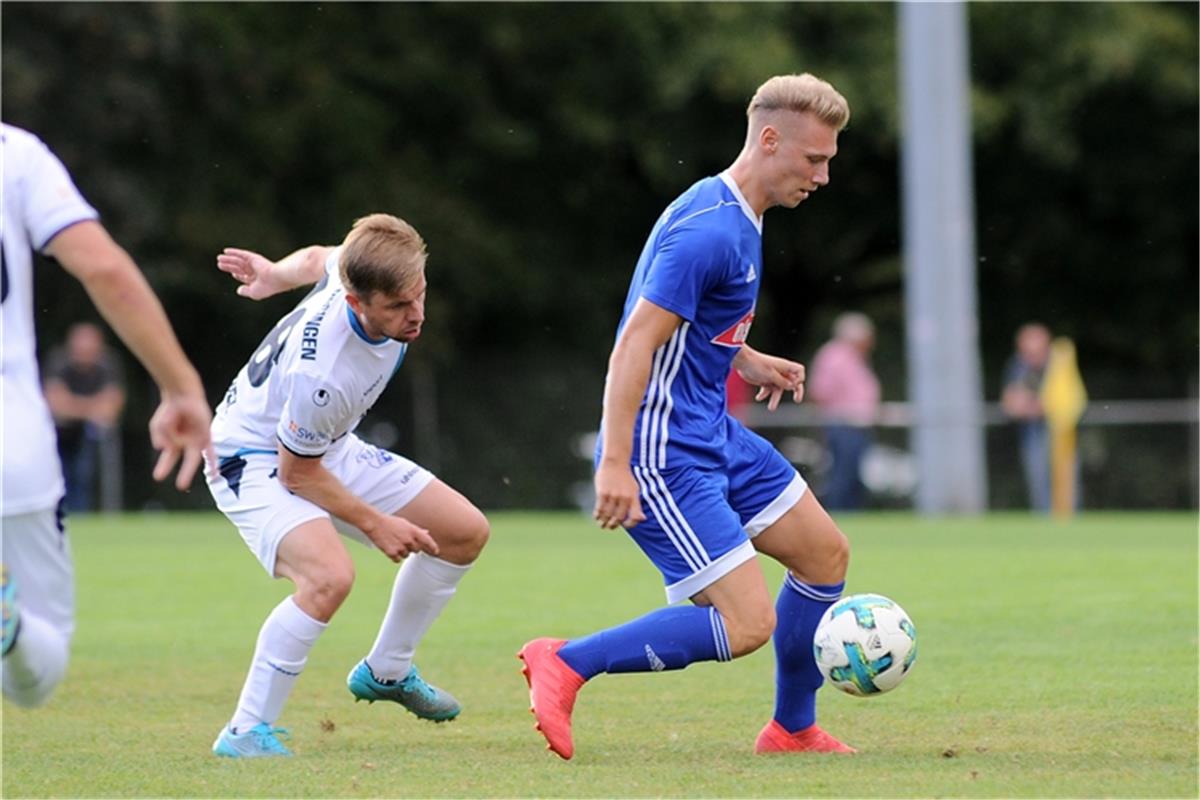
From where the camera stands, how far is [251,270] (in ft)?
23.9

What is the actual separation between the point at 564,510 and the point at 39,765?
75.8 feet

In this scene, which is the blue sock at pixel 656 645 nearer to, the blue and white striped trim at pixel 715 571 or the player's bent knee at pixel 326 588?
the blue and white striped trim at pixel 715 571

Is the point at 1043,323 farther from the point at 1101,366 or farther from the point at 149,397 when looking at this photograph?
the point at 149,397

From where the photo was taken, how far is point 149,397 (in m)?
29.1

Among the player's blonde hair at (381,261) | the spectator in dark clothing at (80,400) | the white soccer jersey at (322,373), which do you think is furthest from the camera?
the spectator in dark clothing at (80,400)

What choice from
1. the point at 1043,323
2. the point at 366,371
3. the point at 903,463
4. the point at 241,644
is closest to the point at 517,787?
the point at 366,371

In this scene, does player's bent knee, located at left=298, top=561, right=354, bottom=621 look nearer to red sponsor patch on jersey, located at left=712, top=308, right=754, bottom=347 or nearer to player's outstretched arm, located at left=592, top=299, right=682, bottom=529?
player's outstretched arm, located at left=592, top=299, right=682, bottom=529

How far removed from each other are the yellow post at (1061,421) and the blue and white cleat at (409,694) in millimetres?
16661

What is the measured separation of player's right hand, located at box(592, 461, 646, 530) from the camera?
20.0 ft

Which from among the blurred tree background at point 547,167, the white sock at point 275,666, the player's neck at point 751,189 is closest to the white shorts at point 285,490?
the white sock at point 275,666

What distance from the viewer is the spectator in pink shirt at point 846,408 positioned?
22.1 metres

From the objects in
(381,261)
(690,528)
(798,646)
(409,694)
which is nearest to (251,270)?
(381,261)

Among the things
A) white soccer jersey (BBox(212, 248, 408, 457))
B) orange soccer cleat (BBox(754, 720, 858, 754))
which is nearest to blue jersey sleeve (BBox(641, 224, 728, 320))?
white soccer jersey (BBox(212, 248, 408, 457))

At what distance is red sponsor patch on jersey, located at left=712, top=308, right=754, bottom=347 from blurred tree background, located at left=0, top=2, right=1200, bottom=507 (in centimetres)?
2136
